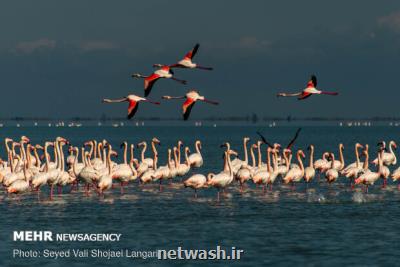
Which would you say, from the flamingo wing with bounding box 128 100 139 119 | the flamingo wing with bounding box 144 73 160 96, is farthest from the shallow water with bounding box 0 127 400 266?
the flamingo wing with bounding box 144 73 160 96

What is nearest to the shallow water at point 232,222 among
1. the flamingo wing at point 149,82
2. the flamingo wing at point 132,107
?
the flamingo wing at point 132,107

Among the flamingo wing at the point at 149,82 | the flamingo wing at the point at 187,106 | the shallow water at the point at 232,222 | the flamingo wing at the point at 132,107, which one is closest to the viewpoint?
the shallow water at the point at 232,222

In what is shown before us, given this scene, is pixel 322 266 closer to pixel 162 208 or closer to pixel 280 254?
pixel 280 254

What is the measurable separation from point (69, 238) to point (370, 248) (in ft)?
28.4

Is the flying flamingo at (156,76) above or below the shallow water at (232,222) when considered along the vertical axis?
above

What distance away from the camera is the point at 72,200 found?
122 feet

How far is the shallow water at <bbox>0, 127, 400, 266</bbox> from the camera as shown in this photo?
25.0 meters

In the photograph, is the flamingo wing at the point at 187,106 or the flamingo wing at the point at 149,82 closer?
the flamingo wing at the point at 187,106

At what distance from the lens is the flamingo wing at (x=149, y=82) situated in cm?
2852

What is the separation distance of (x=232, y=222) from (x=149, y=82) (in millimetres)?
5474

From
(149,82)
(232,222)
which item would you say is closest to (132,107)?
(149,82)

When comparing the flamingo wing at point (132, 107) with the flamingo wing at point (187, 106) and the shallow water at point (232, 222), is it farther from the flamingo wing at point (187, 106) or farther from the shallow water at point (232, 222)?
the shallow water at point (232, 222)

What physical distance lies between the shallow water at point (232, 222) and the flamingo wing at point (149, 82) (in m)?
4.32

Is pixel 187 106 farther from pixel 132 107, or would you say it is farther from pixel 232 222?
pixel 232 222
